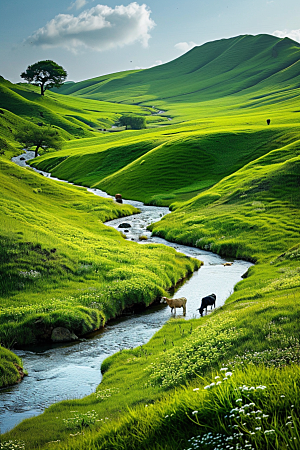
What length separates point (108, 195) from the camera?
87.9 metres

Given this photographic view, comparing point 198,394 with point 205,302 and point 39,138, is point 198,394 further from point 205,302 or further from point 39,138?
point 39,138

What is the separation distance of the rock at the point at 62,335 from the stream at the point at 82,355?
52 centimetres

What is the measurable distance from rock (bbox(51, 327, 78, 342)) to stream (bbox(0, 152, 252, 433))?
1.70 feet

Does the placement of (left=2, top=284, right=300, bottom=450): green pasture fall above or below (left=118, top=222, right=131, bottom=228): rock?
below

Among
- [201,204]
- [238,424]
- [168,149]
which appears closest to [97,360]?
[238,424]

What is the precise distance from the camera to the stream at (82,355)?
682 inches

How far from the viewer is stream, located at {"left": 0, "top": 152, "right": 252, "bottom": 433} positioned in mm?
17312

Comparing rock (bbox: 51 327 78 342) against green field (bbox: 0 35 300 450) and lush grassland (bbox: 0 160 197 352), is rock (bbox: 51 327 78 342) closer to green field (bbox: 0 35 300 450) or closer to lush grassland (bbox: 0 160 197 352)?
lush grassland (bbox: 0 160 197 352)

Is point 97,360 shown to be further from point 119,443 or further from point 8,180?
point 8,180

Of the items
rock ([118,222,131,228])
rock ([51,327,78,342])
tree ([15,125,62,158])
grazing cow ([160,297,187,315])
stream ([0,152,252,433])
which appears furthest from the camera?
tree ([15,125,62,158])

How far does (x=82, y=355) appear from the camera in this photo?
22.4 metres

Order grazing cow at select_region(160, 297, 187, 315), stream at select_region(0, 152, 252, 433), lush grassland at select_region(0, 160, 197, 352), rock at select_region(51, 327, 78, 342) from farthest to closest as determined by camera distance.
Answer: grazing cow at select_region(160, 297, 187, 315), lush grassland at select_region(0, 160, 197, 352), rock at select_region(51, 327, 78, 342), stream at select_region(0, 152, 252, 433)

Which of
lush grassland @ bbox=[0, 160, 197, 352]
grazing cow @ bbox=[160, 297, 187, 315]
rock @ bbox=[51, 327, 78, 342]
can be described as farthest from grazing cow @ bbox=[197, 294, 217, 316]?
rock @ bbox=[51, 327, 78, 342]

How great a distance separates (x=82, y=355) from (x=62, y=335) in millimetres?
2725
